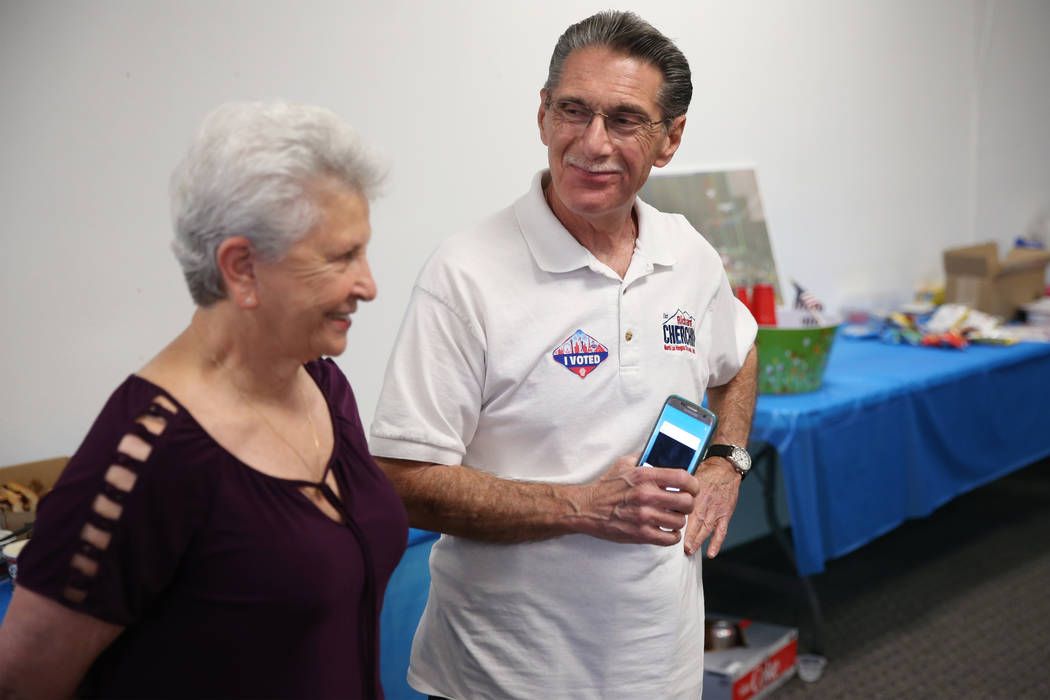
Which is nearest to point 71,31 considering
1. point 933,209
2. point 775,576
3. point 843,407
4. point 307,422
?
point 307,422

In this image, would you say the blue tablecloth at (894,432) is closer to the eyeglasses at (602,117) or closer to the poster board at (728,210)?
the poster board at (728,210)

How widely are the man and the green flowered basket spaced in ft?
4.29

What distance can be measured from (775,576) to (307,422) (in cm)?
226

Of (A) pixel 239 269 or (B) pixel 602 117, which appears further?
(B) pixel 602 117

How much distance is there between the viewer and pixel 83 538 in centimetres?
73

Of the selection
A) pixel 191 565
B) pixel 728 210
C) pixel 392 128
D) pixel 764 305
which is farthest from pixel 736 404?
pixel 728 210

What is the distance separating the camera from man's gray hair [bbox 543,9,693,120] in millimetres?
1244

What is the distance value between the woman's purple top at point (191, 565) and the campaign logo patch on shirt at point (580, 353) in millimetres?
413

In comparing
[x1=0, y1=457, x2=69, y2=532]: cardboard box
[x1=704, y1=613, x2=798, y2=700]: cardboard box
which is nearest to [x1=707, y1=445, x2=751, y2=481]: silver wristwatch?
[x1=704, y1=613, x2=798, y2=700]: cardboard box

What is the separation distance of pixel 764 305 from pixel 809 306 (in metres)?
0.30

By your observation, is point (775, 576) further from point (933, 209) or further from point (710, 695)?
point (933, 209)

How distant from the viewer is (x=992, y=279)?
3.89m

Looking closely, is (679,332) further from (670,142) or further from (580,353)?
(670,142)

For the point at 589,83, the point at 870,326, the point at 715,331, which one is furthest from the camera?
the point at 870,326
